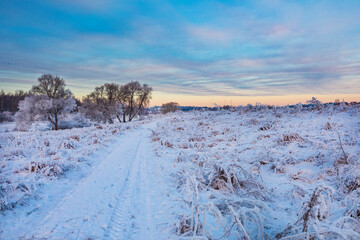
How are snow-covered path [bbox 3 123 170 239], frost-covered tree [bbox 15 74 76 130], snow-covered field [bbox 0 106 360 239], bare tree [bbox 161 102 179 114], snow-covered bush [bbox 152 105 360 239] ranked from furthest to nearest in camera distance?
bare tree [bbox 161 102 179 114] → frost-covered tree [bbox 15 74 76 130] → snow-covered path [bbox 3 123 170 239] → snow-covered field [bbox 0 106 360 239] → snow-covered bush [bbox 152 105 360 239]

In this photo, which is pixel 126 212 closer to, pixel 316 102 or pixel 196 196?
pixel 196 196

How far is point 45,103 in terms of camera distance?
26.8 m

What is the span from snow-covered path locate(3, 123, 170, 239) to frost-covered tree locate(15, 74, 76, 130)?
29.0m

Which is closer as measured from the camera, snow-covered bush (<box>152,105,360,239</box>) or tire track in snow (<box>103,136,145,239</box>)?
snow-covered bush (<box>152,105,360,239</box>)

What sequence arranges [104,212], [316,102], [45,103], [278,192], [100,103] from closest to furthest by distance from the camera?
[104,212] < [278,192] < [316,102] < [45,103] < [100,103]

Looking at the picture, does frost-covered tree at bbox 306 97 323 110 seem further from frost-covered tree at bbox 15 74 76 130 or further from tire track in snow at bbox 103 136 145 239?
frost-covered tree at bbox 15 74 76 130

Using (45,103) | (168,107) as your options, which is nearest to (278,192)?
(45,103)

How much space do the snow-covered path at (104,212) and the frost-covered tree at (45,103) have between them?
29.0m

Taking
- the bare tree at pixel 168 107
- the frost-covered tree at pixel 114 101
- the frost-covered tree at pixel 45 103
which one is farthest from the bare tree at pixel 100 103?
the bare tree at pixel 168 107

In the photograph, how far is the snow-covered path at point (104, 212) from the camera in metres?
2.85

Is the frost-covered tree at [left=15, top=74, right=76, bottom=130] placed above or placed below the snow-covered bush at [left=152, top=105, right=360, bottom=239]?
above

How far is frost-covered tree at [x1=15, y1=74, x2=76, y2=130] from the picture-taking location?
2725 centimetres

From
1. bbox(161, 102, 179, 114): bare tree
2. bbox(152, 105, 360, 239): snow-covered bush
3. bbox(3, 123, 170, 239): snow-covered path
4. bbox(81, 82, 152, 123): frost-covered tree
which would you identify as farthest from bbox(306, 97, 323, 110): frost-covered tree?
bbox(161, 102, 179, 114): bare tree

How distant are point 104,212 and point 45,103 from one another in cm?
3072
